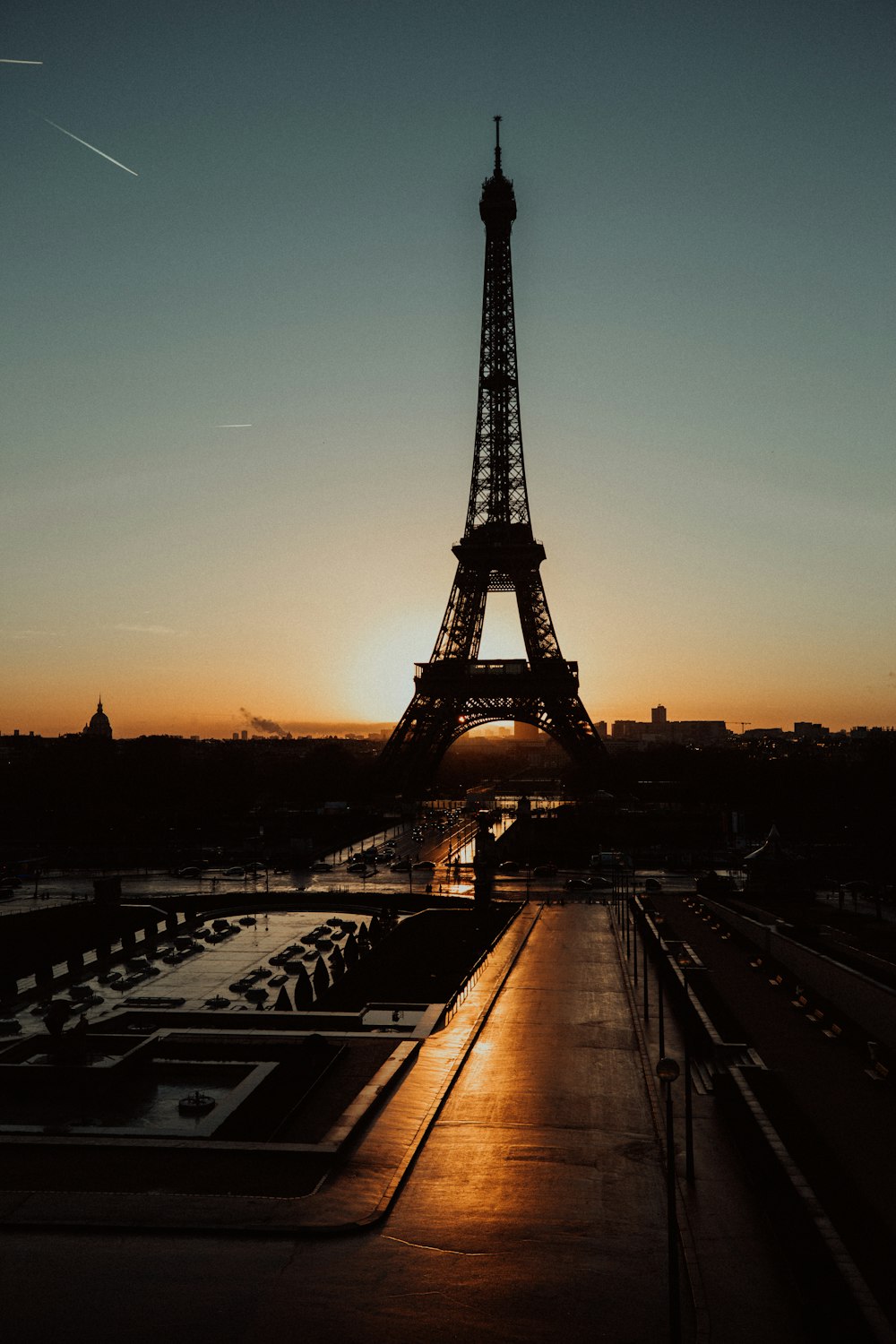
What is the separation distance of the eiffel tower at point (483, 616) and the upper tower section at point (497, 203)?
0.21ft

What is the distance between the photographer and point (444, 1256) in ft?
45.9

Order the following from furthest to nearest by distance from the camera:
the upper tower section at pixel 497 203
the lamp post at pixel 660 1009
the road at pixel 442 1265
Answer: the upper tower section at pixel 497 203 → the lamp post at pixel 660 1009 → the road at pixel 442 1265

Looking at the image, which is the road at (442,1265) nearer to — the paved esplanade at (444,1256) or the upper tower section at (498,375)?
the paved esplanade at (444,1256)

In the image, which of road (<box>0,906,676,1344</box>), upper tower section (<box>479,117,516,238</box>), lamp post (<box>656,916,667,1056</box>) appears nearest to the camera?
road (<box>0,906,676,1344</box>)

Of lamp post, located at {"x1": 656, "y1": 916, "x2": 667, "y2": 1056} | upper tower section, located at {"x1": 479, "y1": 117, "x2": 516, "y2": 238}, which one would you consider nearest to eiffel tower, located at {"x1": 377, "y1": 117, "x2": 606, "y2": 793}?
upper tower section, located at {"x1": 479, "y1": 117, "x2": 516, "y2": 238}

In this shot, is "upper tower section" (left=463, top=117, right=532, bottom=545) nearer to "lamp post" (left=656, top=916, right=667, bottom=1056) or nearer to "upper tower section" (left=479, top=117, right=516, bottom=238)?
"upper tower section" (left=479, top=117, right=516, bottom=238)

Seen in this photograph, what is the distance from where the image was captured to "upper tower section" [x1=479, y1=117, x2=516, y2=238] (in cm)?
7550

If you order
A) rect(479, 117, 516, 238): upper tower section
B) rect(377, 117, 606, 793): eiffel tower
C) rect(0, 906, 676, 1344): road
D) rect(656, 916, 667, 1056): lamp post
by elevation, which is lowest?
rect(0, 906, 676, 1344): road

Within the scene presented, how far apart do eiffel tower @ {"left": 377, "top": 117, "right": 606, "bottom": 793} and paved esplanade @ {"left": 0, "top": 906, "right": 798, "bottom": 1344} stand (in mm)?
60395

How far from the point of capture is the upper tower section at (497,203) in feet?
248

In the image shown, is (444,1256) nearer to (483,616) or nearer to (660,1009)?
(660,1009)

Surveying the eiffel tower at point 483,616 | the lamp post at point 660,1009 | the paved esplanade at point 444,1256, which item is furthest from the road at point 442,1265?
the eiffel tower at point 483,616

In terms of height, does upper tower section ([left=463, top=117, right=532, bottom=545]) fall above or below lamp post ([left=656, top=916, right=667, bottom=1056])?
above

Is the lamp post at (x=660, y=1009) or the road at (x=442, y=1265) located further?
the lamp post at (x=660, y=1009)
